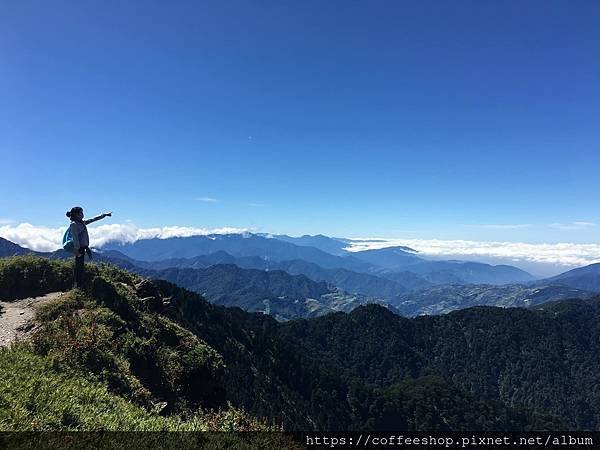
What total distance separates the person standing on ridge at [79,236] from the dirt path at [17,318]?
141 cm

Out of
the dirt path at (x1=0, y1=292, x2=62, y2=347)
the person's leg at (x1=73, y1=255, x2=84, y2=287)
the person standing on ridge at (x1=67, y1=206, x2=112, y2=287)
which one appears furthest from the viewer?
the person's leg at (x1=73, y1=255, x2=84, y2=287)

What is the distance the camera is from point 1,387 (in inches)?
411

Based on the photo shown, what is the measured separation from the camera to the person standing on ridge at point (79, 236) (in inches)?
728

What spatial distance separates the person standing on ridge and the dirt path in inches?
55.6

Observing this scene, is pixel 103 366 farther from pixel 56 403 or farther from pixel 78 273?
pixel 78 273

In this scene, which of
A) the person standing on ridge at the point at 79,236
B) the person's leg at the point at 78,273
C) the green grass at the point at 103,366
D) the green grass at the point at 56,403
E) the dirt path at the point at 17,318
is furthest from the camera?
the person's leg at the point at 78,273

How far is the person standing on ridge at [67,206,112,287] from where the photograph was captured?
1848 centimetres

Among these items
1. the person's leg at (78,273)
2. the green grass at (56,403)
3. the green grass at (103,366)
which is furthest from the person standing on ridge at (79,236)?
the green grass at (56,403)

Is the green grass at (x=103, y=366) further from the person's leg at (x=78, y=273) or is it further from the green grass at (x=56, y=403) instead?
the person's leg at (x=78, y=273)

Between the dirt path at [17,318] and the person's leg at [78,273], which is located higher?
the person's leg at [78,273]

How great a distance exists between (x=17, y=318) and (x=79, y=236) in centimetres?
431

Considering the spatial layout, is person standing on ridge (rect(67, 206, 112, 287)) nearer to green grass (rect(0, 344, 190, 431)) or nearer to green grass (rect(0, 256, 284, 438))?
green grass (rect(0, 256, 284, 438))

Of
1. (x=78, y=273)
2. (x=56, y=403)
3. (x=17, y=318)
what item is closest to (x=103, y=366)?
(x=56, y=403)

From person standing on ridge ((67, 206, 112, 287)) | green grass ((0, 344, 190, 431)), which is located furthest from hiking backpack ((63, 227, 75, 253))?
green grass ((0, 344, 190, 431))
